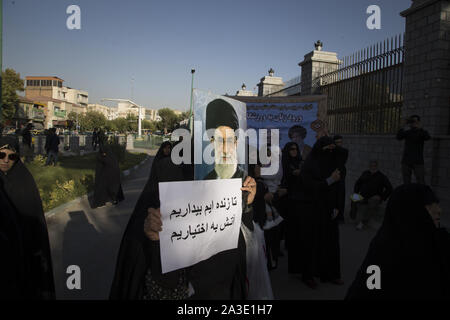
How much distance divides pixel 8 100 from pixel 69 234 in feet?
132

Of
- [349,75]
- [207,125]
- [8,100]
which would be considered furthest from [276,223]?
[8,100]

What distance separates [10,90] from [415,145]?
4335 cm

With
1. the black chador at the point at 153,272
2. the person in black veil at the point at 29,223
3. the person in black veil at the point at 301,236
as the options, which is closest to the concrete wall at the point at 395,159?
the person in black veil at the point at 301,236

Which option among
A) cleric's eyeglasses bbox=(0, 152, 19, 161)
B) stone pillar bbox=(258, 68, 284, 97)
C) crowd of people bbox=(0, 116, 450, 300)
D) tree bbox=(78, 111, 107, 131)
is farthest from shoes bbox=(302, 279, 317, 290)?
tree bbox=(78, 111, 107, 131)

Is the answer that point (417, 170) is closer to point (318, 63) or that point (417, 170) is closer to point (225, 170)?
point (225, 170)

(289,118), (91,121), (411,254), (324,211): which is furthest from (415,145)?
(91,121)

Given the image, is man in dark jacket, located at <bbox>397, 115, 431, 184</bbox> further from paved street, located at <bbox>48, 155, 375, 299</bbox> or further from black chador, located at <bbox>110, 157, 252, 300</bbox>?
black chador, located at <bbox>110, 157, 252, 300</bbox>

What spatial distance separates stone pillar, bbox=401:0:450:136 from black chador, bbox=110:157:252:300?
6.78 metres

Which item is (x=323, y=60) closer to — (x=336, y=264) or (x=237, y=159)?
(x=336, y=264)

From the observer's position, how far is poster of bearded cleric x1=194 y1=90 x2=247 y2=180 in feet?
5.84

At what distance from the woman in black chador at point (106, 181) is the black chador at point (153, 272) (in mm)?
6430

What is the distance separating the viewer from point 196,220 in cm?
177

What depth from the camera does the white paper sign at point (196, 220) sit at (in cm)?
167

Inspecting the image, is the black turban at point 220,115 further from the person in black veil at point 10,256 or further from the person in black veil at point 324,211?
the person in black veil at point 324,211
